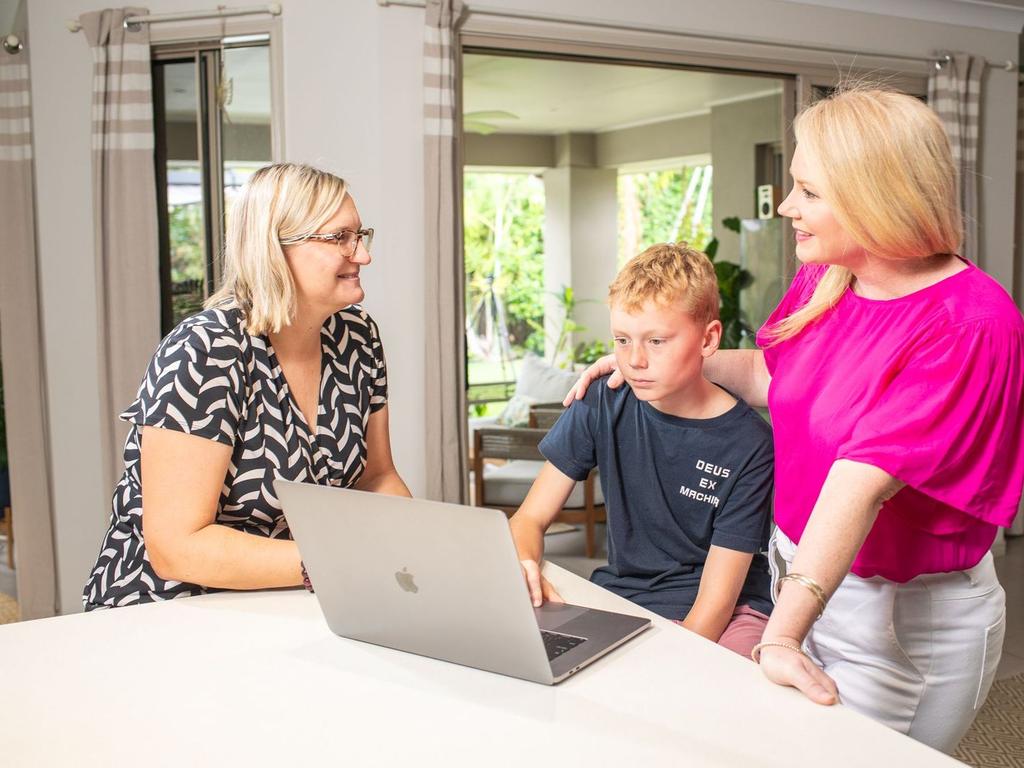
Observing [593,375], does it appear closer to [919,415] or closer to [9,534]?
[919,415]

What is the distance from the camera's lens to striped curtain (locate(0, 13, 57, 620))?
3.54 m

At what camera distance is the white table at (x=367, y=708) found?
3.39 ft

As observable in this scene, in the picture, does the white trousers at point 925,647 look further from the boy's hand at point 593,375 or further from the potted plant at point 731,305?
A: the potted plant at point 731,305

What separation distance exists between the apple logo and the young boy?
40cm

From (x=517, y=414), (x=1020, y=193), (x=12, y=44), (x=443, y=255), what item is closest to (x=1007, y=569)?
(x=1020, y=193)

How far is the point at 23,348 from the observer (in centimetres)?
362

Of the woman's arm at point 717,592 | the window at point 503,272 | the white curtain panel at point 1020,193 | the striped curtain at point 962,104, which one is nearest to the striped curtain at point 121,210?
the woman's arm at point 717,592

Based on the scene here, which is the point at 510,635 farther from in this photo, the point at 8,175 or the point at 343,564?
the point at 8,175

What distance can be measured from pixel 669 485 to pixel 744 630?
11.5 inches

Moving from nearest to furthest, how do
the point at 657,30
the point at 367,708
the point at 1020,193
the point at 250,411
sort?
the point at 367,708, the point at 250,411, the point at 657,30, the point at 1020,193

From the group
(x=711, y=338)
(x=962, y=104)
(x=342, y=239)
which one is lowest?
(x=711, y=338)

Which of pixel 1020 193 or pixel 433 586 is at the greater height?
pixel 1020 193

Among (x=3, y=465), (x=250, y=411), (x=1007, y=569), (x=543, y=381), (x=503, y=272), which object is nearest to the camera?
(x=250, y=411)

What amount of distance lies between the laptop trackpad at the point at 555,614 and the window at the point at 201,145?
8.07 feet
